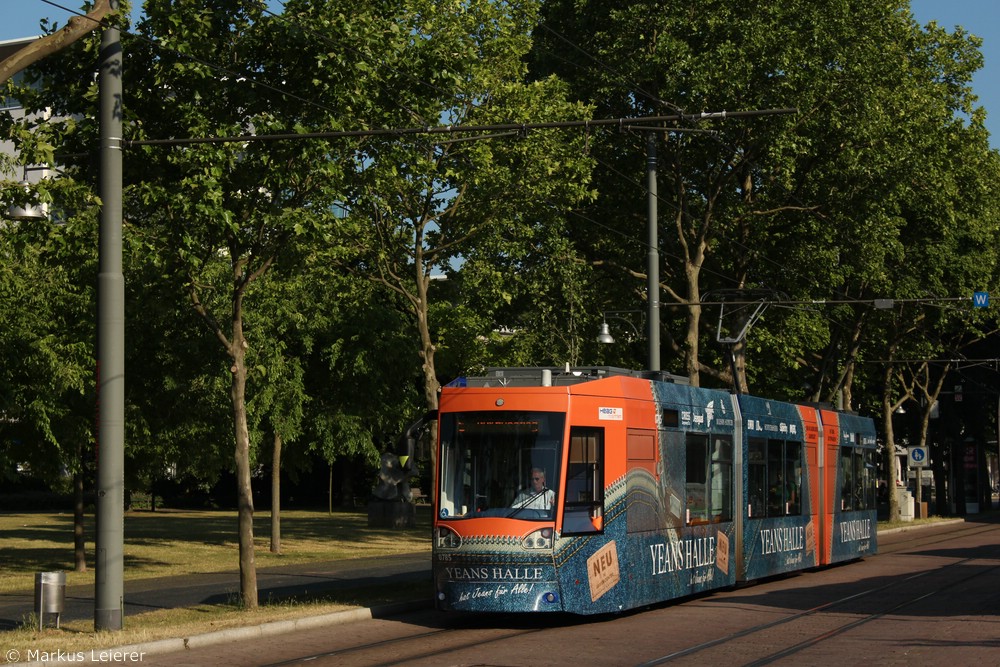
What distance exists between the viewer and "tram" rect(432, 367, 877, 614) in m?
16.2

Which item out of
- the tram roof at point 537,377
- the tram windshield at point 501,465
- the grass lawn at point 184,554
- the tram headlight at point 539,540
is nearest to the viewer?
the grass lawn at point 184,554

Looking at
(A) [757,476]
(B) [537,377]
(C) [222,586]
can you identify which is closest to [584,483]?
(B) [537,377]

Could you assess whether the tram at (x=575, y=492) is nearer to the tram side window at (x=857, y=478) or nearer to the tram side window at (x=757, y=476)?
the tram side window at (x=757, y=476)

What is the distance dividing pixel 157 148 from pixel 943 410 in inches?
2239

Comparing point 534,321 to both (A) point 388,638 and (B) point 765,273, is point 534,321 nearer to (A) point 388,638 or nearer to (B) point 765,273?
(B) point 765,273

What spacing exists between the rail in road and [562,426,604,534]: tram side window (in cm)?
132

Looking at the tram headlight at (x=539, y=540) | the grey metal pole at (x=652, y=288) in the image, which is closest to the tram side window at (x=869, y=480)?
the grey metal pole at (x=652, y=288)

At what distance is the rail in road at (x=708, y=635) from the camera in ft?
44.1

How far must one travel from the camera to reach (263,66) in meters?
18.0

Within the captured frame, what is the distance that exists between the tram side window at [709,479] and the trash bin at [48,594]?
871cm

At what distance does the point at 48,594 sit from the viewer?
15.1 meters

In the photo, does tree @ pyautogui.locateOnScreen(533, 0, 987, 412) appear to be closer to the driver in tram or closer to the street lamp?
the street lamp

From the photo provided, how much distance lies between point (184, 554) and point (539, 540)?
18.7m

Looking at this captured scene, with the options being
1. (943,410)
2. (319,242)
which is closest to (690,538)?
(319,242)
